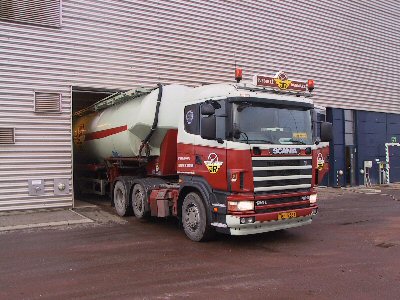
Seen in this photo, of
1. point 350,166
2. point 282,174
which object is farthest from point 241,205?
point 350,166

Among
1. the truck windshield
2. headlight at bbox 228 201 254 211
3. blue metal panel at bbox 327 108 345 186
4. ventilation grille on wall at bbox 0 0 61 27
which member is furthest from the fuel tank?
blue metal panel at bbox 327 108 345 186

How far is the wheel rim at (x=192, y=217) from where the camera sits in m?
8.51

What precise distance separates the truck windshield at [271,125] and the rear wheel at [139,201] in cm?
376

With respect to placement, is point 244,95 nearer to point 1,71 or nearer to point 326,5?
point 1,71

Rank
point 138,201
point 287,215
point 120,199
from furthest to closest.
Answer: point 120,199, point 138,201, point 287,215

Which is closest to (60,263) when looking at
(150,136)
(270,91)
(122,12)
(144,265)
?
(144,265)

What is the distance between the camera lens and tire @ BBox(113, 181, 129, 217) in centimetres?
1168

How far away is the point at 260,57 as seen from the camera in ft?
57.1

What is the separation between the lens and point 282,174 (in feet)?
26.7

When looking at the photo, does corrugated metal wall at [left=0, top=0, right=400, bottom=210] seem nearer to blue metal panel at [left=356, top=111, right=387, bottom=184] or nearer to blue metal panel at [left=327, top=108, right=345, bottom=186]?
blue metal panel at [left=327, top=108, right=345, bottom=186]

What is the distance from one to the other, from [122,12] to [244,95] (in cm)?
744

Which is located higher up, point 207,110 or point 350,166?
point 207,110

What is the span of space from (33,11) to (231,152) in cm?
799

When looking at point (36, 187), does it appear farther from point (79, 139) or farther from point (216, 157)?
point (216, 157)
